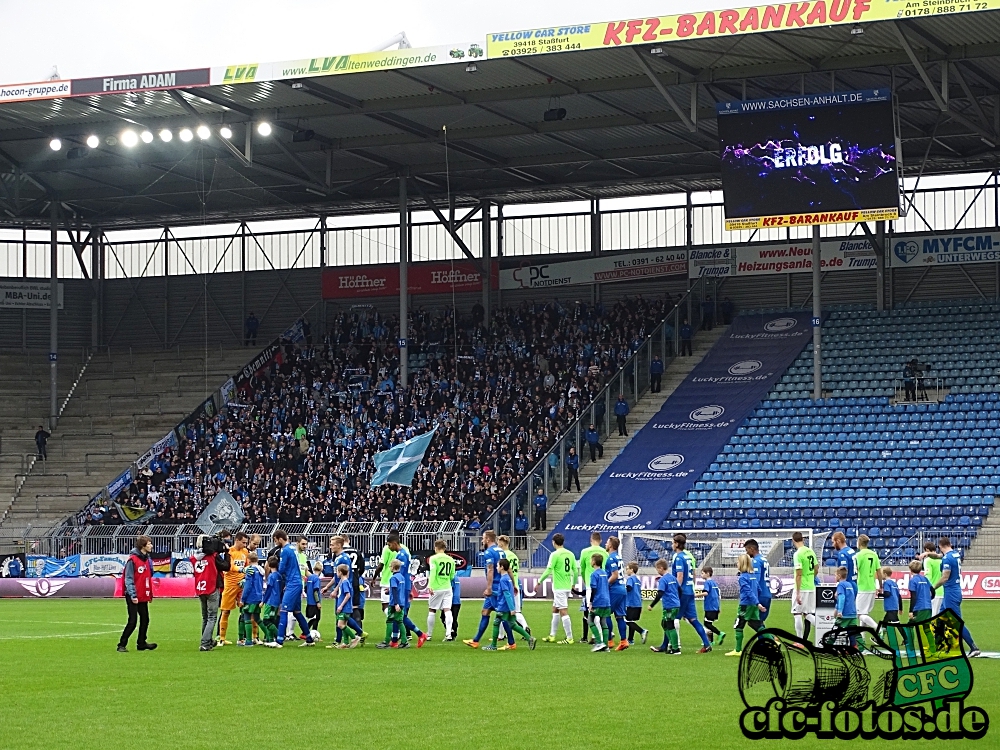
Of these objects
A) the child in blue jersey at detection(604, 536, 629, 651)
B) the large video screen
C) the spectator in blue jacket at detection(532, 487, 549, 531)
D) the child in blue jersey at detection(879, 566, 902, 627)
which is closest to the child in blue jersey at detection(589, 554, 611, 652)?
the child in blue jersey at detection(604, 536, 629, 651)

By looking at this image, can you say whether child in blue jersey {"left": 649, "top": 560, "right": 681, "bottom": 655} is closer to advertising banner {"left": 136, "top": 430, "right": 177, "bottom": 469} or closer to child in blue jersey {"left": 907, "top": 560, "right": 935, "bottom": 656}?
child in blue jersey {"left": 907, "top": 560, "right": 935, "bottom": 656}

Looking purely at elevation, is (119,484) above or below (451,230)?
below

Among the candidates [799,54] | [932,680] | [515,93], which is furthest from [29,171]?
Result: [932,680]

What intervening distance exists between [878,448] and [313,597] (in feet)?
76.1

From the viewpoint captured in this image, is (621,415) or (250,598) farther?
(621,415)

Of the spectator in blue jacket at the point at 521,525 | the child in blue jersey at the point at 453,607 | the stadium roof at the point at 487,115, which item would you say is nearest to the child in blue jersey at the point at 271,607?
the child in blue jersey at the point at 453,607

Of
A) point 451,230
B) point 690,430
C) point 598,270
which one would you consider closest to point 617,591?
point 690,430

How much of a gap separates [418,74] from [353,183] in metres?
10.3

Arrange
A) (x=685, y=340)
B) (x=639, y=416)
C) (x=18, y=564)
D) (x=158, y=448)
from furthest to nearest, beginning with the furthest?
(x=158, y=448) → (x=685, y=340) → (x=639, y=416) → (x=18, y=564)

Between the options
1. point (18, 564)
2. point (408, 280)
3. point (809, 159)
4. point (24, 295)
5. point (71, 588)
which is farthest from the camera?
point (24, 295)

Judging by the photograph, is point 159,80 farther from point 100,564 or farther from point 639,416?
point 639,416

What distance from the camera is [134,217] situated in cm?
5878

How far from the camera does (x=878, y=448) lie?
43.1 metres

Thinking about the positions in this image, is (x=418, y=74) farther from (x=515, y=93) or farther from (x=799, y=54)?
(x=799, y=54)
